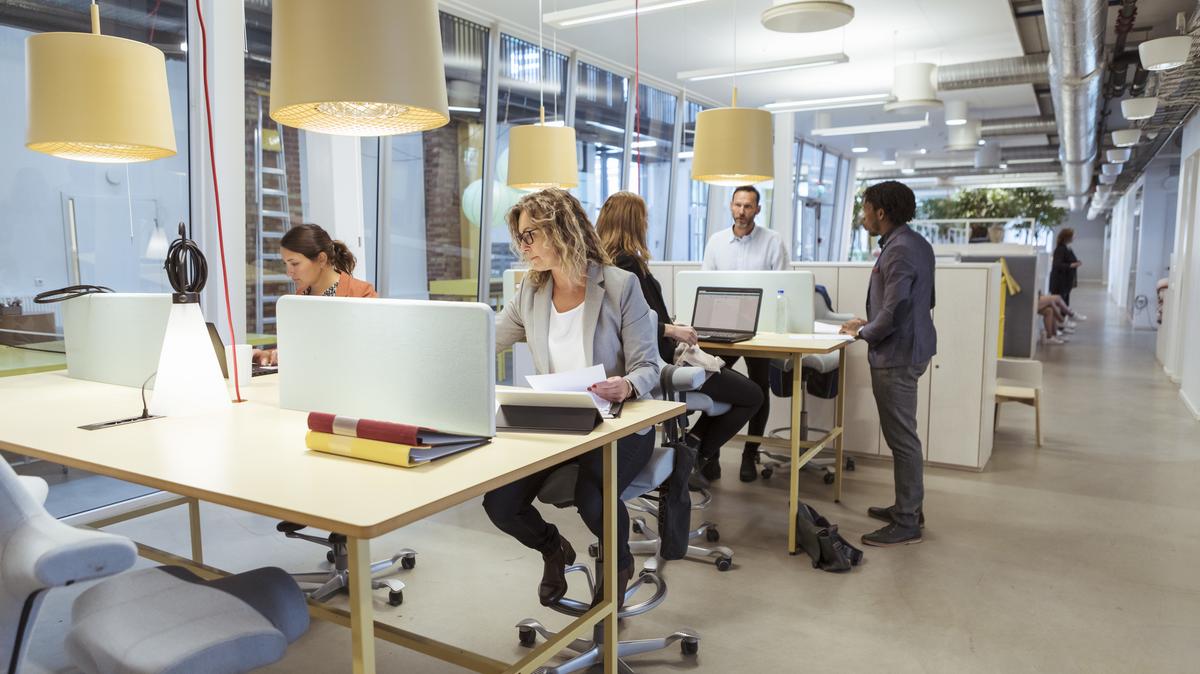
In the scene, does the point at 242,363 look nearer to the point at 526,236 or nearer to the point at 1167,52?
the point at 526,236

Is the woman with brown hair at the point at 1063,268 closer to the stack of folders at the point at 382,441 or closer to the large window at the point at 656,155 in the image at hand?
the large window at the point at 656,155

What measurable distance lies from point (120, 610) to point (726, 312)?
2940 millimetres

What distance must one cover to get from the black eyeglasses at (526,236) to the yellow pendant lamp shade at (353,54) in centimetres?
59

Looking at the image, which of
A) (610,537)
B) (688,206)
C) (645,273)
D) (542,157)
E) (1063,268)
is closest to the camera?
(610,537)

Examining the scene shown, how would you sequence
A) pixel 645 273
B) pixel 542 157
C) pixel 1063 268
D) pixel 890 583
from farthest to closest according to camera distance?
pixel 1063 268
pixel 542 157
pixel 645 273
pixel 890 583

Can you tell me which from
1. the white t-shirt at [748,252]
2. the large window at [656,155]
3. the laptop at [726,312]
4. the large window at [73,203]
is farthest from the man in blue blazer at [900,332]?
the large window at [656,155]

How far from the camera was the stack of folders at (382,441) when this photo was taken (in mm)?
1696

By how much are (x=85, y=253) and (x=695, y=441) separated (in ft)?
10.3

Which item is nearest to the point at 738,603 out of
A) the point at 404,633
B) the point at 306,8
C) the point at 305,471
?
the point at 404,633

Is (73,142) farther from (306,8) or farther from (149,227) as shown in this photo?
(149,227)

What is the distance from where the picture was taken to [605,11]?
226 inches

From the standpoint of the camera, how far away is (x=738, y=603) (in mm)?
2939

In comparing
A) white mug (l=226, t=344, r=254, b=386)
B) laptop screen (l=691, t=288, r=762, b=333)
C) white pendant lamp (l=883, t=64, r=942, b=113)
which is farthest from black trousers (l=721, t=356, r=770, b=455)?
white pendant lamp (l=883, t=64, r=942, b=113)

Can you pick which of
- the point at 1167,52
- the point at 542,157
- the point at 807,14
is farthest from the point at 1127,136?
the point at 542,157
